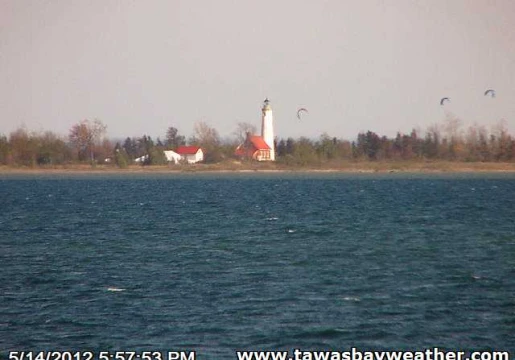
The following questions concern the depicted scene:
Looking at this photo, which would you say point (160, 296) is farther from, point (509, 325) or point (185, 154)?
point (185, 154)

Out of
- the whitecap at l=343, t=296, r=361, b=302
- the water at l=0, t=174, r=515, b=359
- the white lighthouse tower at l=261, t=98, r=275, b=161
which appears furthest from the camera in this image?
the white lighthouse tower at l=261, t=98, r=275, b=161

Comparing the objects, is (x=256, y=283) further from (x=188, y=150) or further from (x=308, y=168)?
(x=188, y=150)

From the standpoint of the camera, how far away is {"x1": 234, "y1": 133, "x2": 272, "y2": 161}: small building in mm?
147875

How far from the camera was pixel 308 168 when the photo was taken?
494ft

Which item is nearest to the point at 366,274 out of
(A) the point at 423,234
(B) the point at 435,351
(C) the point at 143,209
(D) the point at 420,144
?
(B) the point at 435,351

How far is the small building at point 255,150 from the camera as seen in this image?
148 meters

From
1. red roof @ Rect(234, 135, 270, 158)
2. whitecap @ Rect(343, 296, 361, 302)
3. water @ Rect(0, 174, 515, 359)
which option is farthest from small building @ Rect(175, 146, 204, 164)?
whitecap @ Rect(343, 296, 361, 302)

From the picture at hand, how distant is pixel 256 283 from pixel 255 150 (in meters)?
122

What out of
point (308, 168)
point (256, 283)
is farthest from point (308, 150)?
point (256, 283)

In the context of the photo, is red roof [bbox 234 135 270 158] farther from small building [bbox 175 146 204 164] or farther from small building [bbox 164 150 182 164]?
small building [bbox 164 150 182 164]

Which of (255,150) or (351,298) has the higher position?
(255,150)

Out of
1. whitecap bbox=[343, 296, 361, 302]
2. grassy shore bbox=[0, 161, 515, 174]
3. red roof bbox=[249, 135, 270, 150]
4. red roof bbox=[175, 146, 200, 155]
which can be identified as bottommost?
whitecap bbox=[343, 296, 361, 302]

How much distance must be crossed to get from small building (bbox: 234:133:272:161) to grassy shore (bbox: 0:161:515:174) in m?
1.52

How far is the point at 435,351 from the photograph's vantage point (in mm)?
18797
